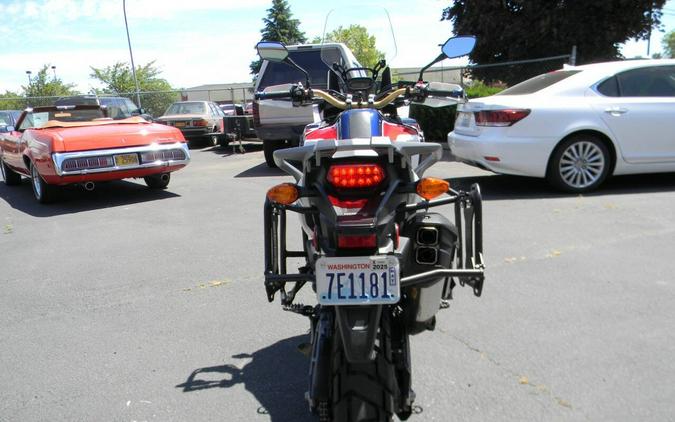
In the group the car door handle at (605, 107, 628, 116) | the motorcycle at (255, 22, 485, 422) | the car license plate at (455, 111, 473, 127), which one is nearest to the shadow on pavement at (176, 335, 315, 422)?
the motorcycle at (255, 22, 485, 422)

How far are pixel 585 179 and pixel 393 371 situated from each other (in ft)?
19.3

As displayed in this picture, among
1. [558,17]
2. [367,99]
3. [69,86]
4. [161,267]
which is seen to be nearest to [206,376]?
[367,99]

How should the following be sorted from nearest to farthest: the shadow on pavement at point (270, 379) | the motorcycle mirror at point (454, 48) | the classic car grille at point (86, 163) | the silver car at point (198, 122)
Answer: the shadow on pavement at point (270, 379)
the motorcycle mirror at point (454, 48)
the classic car grille at point (86, 163)
the silver car at point (198, 122)

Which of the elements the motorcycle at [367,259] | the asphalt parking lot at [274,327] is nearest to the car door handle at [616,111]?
the asphalt parking lot at [274,327]

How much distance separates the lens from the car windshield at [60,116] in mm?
9531

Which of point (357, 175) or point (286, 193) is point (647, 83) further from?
point (286, 193)

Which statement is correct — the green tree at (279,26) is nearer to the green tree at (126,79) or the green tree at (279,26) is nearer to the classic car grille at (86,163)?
the green tree at (126,79)

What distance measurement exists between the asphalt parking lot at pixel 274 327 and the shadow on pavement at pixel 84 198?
1.55m

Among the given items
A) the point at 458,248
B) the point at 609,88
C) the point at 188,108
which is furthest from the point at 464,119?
the point at 188,108

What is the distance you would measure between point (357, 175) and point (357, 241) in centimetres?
29

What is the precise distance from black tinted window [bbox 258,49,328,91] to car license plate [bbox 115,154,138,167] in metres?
3.07

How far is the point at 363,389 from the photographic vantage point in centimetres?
223

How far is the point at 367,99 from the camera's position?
3537mm

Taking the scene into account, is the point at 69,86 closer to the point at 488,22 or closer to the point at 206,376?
the point at 488,22
